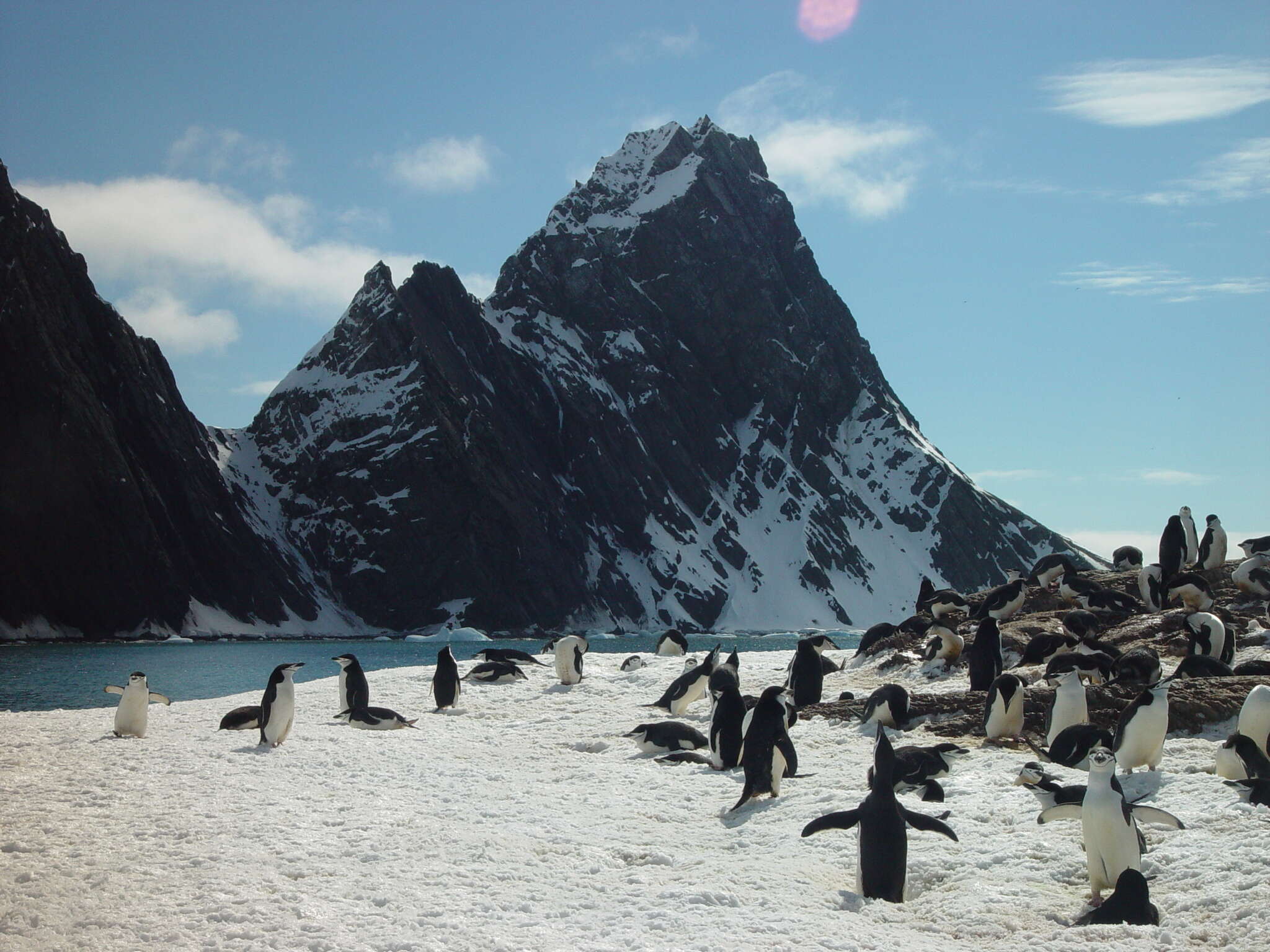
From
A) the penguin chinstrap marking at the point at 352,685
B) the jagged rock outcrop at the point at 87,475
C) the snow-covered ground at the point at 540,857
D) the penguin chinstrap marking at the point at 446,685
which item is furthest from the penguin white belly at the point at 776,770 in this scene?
the jagged rock outcrop at the point at 87,475

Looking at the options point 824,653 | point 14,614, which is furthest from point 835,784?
point 14,614

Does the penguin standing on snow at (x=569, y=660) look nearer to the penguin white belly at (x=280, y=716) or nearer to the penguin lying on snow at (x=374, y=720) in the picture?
the penguin lying on snow at (x=374, y=720)

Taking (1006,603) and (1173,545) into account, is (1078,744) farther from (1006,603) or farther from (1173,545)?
(1173,545)

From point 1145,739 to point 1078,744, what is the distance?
915 mm

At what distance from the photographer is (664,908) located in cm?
759

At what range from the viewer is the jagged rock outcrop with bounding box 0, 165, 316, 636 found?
90.2 m

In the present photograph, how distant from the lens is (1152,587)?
21.7 metres

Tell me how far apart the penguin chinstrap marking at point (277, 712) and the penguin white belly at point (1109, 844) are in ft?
34.5

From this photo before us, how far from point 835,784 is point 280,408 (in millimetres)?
140808

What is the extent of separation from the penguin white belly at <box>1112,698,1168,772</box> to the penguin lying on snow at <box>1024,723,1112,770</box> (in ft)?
1.67

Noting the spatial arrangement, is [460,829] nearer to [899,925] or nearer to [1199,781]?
[899,925]

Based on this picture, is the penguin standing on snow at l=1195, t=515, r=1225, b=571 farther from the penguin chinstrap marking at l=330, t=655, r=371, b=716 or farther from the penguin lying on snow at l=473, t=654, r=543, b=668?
the penguin chinstrap marking at l=330, t=655, r=371, b=716

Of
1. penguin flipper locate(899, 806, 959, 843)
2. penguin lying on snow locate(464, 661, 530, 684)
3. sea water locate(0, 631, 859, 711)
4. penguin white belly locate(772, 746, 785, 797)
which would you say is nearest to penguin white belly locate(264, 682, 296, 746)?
penguin white belly locate(772, 746, 785, 797)

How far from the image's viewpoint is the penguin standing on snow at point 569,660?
22688 millimetres
